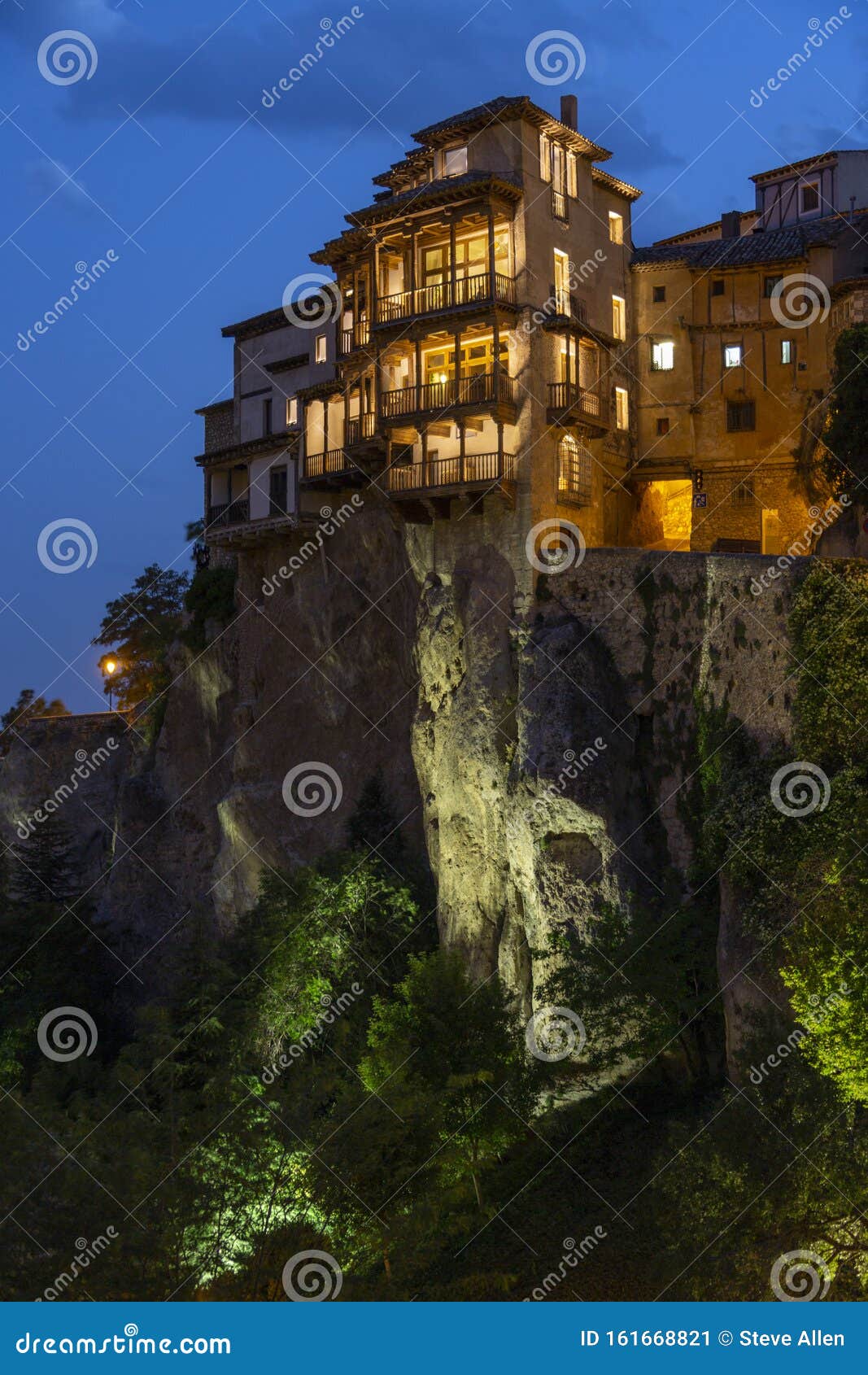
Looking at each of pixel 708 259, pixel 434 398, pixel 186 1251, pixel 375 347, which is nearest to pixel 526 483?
pixel 434 398

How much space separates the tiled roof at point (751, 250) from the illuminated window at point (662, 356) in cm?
279

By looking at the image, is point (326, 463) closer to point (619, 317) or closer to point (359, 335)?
point (359, 335)

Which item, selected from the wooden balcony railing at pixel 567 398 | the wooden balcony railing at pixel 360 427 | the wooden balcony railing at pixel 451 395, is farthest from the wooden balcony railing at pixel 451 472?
the wooden balcony railing at pixel 360 427

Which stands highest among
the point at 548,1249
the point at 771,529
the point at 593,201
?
the point at 593,201

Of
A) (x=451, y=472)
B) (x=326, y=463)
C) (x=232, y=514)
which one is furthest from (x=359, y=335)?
(x=232, y=514)

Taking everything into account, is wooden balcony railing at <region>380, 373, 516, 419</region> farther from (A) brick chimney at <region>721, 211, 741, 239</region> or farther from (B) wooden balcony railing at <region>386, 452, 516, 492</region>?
(A) brick chimney at <region>721, 211, 741, 239</region>

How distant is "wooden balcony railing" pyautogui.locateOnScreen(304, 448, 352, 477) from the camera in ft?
156

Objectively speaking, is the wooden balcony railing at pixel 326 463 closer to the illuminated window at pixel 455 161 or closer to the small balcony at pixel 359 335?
the small balcony at pixel 359 335

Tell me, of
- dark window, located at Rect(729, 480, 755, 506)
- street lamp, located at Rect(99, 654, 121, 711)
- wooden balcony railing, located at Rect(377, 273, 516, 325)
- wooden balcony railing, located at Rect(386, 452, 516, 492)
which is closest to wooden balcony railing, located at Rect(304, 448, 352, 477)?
wooden balcony railing, located at Rect(386, 452, 516, 492)

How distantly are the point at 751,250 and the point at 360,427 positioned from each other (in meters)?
15.4

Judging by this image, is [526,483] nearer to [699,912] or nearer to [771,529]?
[771,529]

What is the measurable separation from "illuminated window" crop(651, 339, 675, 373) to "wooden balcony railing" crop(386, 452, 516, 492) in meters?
9.68

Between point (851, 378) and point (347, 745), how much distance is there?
21.9 meters

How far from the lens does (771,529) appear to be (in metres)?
47.9
